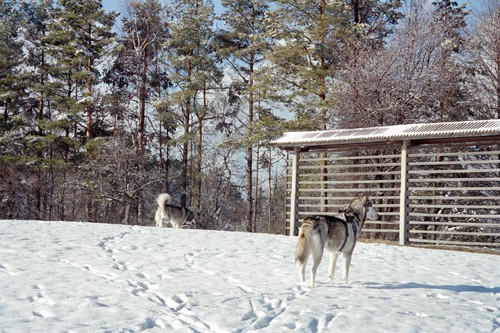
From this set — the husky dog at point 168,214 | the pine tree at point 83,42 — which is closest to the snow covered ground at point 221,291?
the husky dog at point 168,214

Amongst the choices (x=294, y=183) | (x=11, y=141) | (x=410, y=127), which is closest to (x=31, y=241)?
(x=294, y=183)

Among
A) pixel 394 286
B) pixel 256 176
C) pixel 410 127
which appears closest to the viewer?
pixel 394 286

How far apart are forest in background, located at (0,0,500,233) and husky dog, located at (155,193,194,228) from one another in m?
6.36

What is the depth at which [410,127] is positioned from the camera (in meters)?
14.1

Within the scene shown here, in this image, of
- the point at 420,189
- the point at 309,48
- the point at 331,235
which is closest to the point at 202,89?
the point at 309,48

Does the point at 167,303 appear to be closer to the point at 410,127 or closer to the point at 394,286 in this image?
the point at 394,286

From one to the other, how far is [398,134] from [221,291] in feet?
28.0

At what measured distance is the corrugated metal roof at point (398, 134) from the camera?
12.5 meters

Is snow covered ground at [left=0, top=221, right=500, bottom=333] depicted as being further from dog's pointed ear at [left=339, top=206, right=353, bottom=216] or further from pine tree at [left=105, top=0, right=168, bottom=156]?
pine tree at [left=105, top=0, right=168, bottom=156]

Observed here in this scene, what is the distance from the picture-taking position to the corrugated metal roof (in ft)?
41.2

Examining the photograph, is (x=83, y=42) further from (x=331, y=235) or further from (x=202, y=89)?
(x=331, y=235)

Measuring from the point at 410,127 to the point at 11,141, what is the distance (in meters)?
22.6

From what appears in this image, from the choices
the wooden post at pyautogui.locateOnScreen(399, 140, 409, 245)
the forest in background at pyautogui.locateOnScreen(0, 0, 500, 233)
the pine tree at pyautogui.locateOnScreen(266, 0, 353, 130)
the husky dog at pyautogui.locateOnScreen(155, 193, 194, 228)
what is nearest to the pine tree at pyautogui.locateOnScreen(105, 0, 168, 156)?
the forest in background at pyautogui.locateOnScreen(0, 0, 500, 233)

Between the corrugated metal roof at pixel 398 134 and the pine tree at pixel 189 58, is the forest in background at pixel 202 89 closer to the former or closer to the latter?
the pine tree at pixel 189 58
